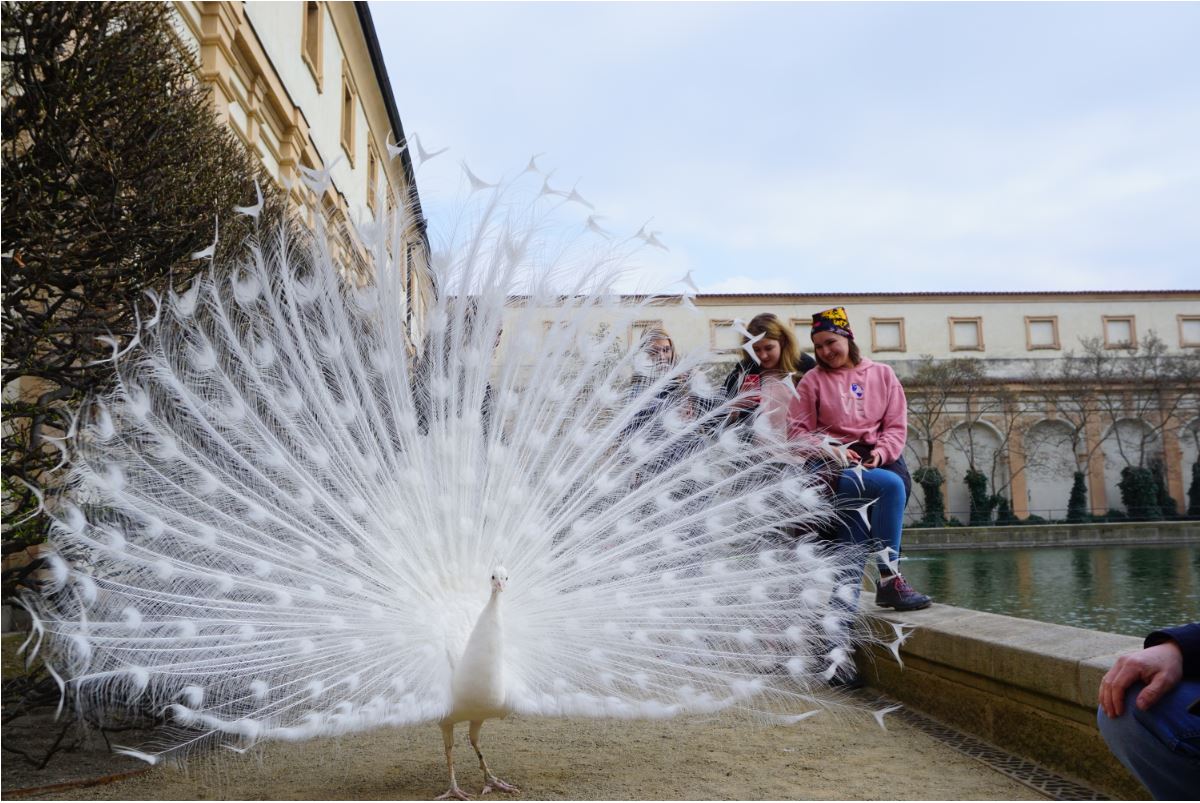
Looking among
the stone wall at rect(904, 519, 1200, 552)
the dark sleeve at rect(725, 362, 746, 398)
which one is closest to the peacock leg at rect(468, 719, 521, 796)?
the dark sleeve at rect(725, 362, 746, 398)

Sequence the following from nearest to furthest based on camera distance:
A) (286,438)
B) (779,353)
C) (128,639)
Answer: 1. (128,639)
2. (286,438)
3. (779,353)

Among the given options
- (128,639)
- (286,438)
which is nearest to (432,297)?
(286,438)

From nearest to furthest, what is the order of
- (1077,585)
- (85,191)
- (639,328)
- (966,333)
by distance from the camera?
1. (85,191)
2. (639,328)
3. (1077,585)
4. (966,333)

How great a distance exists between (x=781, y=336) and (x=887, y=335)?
130 feet

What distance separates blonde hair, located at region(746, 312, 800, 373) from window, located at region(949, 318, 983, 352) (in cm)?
3985

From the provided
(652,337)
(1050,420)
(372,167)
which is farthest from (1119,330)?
(652,337)

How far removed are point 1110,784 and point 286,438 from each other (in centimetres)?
319

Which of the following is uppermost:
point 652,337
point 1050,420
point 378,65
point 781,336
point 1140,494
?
point 378,65

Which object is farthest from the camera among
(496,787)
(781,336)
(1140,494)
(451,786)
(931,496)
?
(1140,494)

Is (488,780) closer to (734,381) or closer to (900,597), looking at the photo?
(734,381)

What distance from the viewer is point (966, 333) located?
4272cm

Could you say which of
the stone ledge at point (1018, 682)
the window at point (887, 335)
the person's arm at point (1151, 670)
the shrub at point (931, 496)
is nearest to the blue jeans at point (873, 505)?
the stone ledge at point (1018, 682)

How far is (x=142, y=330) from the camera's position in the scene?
145 inches

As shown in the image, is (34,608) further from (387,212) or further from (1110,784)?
(1110,784)
